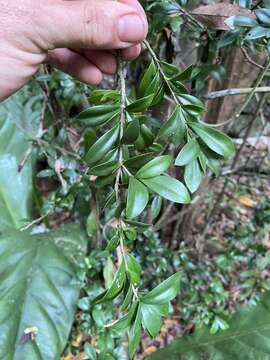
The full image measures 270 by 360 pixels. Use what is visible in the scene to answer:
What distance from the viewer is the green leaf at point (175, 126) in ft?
1.90

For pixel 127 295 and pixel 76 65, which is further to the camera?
pixel 76 65

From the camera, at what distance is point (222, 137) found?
0.58m

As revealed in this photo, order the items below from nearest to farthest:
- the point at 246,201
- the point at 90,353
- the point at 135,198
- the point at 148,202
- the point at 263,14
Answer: the point at 135,198
the point at 263,14
the point at 148,202
the point at 90,353
the point at 246,201

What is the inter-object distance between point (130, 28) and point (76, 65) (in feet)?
0.87

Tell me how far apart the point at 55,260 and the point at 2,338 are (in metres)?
0.25

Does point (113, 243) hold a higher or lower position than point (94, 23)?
lower

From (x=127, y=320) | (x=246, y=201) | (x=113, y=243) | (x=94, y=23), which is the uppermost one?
(x=94, y=23)

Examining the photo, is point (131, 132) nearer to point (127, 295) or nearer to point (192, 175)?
point (192, 175)

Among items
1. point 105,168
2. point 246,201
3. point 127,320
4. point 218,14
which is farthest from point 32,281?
point 246,201

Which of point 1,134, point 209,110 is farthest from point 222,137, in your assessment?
point 1,134

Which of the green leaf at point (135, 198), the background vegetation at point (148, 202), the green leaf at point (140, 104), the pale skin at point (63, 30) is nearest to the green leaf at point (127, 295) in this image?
the background vegetation at point (148, 202)

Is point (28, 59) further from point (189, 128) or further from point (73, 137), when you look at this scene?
point (73, 137)

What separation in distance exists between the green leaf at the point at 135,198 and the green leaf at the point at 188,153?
0.07 metres

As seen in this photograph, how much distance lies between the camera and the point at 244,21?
24.8 inches
